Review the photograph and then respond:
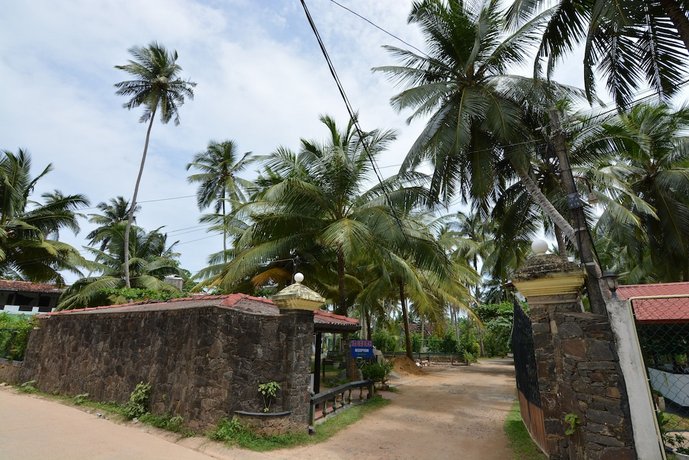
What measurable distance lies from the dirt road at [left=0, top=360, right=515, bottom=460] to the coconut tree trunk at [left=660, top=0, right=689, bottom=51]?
7.04 m

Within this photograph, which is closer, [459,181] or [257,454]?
[257,454]

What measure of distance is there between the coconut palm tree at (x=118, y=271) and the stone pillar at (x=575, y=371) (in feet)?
48.6

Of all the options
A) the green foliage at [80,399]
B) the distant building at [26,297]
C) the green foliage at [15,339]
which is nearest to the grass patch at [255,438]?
the green foliage at [80,399]

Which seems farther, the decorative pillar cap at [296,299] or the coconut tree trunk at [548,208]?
the coconut tree trunk at [548,208]

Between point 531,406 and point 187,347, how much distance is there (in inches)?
253

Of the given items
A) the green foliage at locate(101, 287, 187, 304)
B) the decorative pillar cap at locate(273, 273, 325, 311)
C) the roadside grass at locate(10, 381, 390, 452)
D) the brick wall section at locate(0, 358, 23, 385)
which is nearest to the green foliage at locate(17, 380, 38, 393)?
the brick wall section at locate(0, 358, 23, 385)

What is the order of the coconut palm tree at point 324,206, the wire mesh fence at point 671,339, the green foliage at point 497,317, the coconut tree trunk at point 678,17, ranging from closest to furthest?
the coconut tree trunk at point 678,17, the wire mesh fence at point 671,339, the coconut palm tree at point 324,206, the green foliage at point 497,317

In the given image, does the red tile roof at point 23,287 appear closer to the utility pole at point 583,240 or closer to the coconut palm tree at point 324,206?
the coconut palm tree at point 324,206

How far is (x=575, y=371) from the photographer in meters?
3.69

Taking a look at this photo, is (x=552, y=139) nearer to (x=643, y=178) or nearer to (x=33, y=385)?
(x=643, y=178)

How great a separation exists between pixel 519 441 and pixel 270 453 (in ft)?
14.5

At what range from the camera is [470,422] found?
8203mm

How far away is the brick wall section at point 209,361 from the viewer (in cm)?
648

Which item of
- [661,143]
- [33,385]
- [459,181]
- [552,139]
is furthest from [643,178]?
[33,385]
